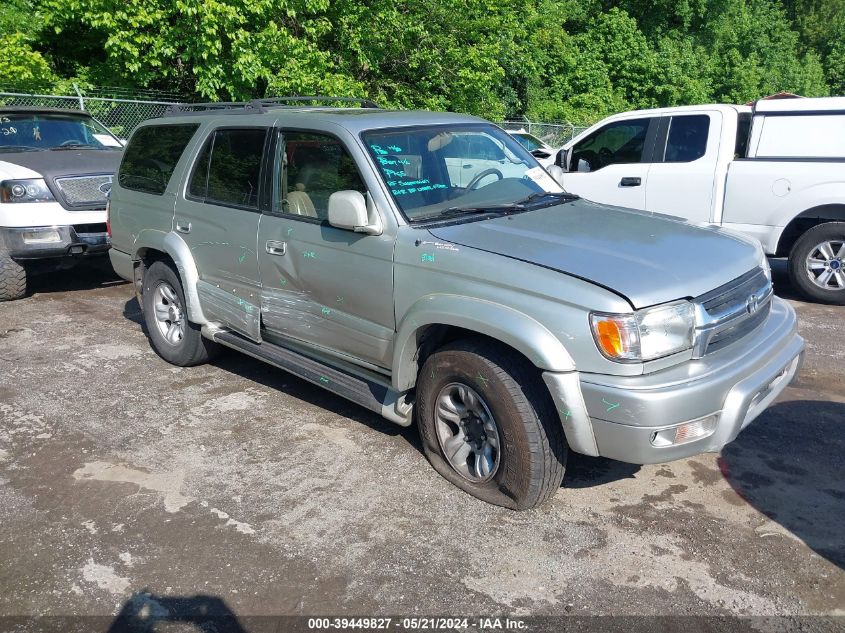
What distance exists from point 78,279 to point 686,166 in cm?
738

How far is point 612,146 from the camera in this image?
29.1ft

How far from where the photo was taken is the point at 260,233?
4652 millimetres

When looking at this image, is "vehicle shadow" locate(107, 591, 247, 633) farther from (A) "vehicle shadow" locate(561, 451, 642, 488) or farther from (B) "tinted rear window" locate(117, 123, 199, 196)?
(B) "tinted rear window" locate(117, 123, 199, 196)

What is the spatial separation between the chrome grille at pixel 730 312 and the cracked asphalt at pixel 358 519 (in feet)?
2.93

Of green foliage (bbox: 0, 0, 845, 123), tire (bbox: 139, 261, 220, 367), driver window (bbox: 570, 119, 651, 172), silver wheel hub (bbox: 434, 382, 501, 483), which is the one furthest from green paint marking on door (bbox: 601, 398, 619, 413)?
green foliage (bbox: 0, 0, 845, 123)

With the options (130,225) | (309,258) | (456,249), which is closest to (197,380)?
(130,225)

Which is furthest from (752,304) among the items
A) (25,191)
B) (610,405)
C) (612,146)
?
(25,191)

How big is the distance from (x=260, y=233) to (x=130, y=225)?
1.81 m

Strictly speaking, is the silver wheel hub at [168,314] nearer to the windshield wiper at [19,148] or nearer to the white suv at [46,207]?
the white suv at [46,207]

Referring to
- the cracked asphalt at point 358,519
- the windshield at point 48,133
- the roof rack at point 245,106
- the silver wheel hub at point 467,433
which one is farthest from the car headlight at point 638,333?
the windshield at point 48,133

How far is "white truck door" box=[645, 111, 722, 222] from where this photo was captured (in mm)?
8055

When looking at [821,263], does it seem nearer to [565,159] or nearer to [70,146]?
[565,159]

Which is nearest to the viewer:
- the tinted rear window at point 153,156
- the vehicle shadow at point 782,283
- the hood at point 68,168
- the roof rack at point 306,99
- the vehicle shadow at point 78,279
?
the roof rack at point 306,99

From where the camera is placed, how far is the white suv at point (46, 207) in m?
7.55
